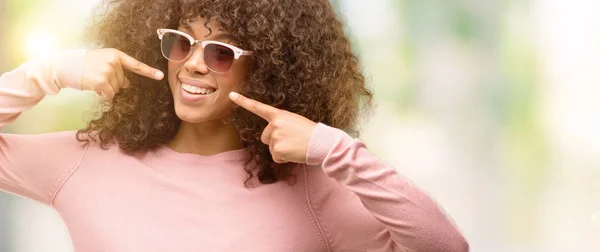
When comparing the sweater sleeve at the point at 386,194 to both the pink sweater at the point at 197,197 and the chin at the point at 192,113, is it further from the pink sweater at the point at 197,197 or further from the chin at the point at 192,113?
the chin at the point at 192,113


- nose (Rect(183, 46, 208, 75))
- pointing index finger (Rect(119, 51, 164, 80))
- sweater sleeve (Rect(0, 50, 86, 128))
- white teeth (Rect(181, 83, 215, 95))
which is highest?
nose (Rect(183, 46, 208, 75))

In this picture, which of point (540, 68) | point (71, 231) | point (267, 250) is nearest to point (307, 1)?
point (267, 250)

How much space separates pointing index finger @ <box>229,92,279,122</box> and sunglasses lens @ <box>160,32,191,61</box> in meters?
0.12

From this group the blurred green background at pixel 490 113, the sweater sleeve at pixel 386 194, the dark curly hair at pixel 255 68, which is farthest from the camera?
the blurred green background at pixel 490 113

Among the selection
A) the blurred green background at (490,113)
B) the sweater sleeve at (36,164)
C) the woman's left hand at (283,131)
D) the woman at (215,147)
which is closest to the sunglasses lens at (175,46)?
the woman at (215,147)

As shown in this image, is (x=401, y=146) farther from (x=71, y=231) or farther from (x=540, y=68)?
(x=71, y=231)

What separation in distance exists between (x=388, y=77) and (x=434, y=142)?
205 millimetres

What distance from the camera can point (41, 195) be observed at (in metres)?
1.61

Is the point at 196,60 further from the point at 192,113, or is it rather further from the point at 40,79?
the point at 40,79

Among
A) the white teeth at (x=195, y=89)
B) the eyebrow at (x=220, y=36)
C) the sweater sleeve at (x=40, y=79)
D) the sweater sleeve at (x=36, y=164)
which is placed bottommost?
the sweater sleeve at (x=36, y=164)

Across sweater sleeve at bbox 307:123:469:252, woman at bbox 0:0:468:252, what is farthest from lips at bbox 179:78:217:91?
sweater sleeve at bbox 307:123:469:252

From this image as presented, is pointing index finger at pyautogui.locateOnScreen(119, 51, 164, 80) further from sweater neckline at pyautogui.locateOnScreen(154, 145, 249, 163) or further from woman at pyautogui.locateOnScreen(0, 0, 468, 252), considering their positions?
sweater neckline at pyautogui.locateOnScreen(154, 145, 249, 163)

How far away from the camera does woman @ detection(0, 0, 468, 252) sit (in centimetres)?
150

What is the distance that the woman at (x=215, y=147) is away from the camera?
1505 millimetres
